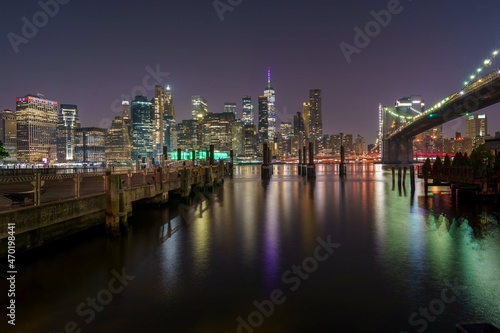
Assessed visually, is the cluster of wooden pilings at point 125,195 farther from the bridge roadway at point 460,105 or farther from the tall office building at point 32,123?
the tall office building at point 32,123

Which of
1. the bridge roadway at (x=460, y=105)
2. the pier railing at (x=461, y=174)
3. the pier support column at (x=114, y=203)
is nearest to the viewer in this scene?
the pier support column at (x=114, y=203)

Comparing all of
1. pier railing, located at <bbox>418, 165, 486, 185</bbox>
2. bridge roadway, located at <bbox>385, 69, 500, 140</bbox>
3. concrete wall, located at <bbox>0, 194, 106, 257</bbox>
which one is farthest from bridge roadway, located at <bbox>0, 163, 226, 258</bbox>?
bridge roadway, located at <bbox>385, 69, 500, 140</bbox>

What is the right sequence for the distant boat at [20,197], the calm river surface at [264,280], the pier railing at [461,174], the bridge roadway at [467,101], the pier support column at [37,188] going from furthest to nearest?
the bridge roadway at [467,101], the pier railing at [461,174], the distant boat at [20,197], the pier support column at [37,188], the calm river surface at [264,280]

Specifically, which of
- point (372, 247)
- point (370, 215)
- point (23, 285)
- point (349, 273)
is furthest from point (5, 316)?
point (370, 215)

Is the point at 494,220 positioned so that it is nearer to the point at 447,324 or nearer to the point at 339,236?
the point at 339,236

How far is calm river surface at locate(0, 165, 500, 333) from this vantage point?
30.3 ft

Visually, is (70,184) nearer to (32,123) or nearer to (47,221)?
(47,221)

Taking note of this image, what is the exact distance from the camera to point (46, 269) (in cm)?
1290

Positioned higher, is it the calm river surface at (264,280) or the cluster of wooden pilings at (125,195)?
the cluster of wooden pilings at (125,195)

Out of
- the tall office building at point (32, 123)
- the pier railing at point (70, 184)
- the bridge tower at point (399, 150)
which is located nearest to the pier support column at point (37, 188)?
the pier railing at point (70, 184)

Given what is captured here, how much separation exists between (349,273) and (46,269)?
10.00 meters

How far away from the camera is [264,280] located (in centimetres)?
1241

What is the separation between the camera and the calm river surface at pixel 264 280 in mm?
9250

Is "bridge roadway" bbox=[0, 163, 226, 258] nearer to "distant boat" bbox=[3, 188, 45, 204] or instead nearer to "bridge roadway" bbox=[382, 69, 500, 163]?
"distant boat" bbox=[3, 188, 45, 204]
